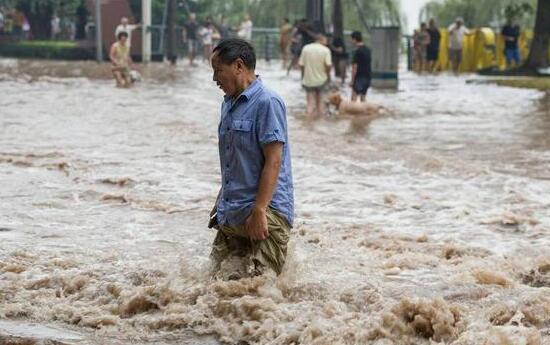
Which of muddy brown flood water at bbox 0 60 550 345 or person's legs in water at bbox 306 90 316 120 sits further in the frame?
person's legs in water at bbox 306 90 316 120

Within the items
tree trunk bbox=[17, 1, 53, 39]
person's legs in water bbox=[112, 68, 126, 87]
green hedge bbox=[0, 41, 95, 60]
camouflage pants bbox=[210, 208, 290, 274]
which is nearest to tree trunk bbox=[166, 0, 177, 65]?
green hedge bbox=[0, 41, 95, 60]

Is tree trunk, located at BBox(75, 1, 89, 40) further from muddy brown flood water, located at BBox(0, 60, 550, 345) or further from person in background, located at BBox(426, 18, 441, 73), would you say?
muddy brown flood water, located at BBox(0, 60, 550, 345)

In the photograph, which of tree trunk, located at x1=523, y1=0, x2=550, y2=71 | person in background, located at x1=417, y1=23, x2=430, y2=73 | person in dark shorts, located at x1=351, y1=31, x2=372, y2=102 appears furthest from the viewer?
person in background, located at x1=417, y1=23, x2=430, y2=73

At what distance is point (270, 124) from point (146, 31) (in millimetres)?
36840

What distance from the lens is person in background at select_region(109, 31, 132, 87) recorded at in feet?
91.3

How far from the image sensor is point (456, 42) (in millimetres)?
38406

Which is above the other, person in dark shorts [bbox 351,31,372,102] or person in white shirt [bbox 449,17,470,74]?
person in white shirt [bbox 449,17,470,74]

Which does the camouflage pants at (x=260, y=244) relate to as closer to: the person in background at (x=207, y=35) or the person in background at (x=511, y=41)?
the person in background at (x=511, y=41)

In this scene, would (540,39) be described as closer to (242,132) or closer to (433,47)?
(433,47)

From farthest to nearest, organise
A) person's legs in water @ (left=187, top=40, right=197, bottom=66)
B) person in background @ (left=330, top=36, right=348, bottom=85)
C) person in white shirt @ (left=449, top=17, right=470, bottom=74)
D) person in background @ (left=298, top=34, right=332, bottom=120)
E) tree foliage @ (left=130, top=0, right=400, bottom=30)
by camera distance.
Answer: tree foliage @ (left=130, top=0, right=400, bottom=30)
person's legs in water @ (left=187, top=40, right=197, bottom=66)
person in white shirt @ (left=449, top=17, right=470, bottom=74)
person in background @ (left=330, top=36, right=348, bottom=85)
person in background @ (left=298, top=34, right=332, bottom=120)

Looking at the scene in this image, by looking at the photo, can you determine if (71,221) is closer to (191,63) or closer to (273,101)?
(273,101)

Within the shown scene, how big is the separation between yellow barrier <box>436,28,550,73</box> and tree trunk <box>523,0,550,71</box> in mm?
5015

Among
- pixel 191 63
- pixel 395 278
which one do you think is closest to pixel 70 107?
pixel 395 278

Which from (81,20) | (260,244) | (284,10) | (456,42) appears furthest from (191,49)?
(260,244)
